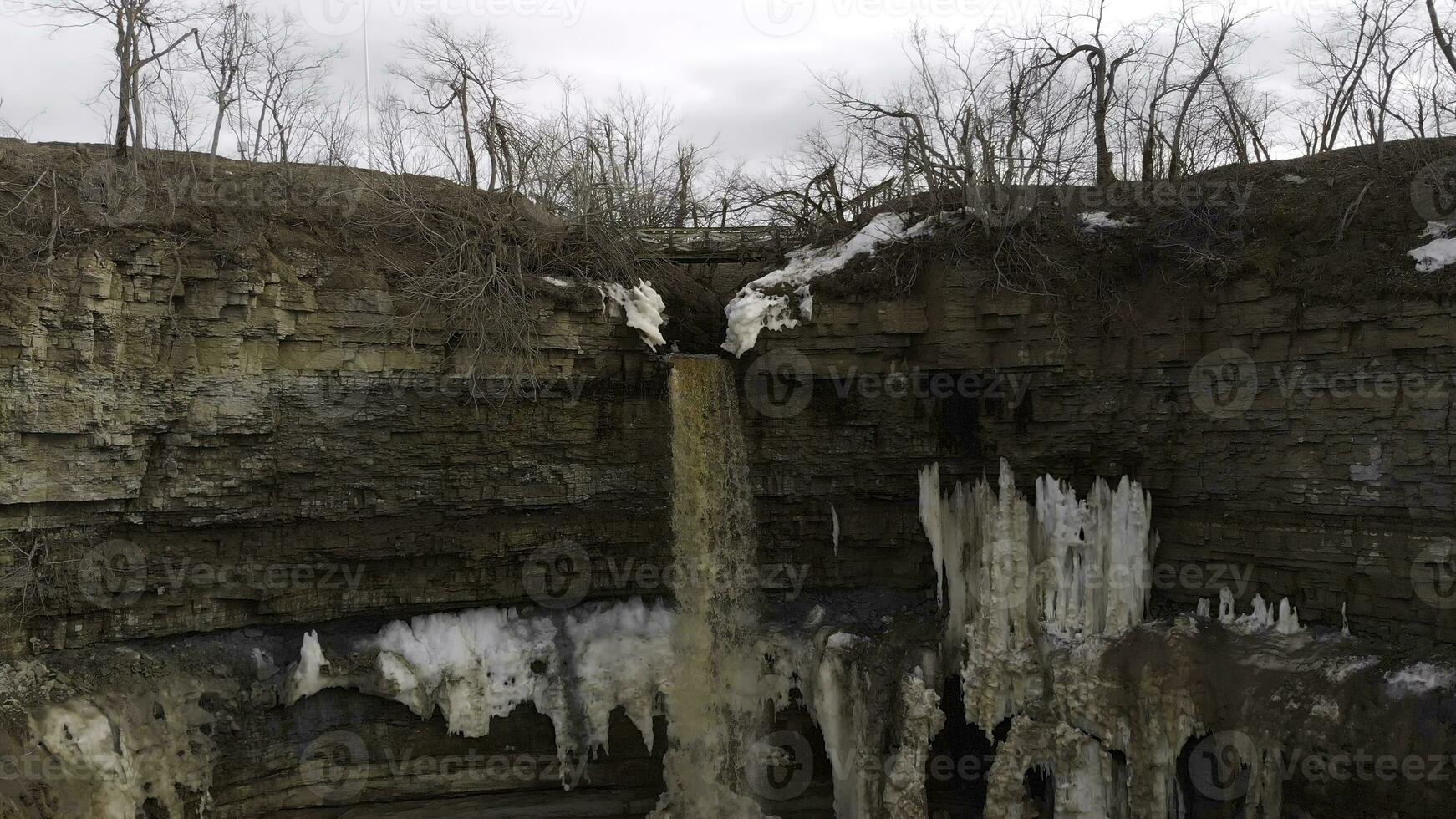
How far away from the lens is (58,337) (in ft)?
29.6

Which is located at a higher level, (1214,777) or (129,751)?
(129,751)

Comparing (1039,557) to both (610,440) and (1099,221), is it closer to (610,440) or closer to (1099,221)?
(1099,221)

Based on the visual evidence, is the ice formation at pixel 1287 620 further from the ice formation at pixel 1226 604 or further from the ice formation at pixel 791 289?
the ice formation at pixel 791 289

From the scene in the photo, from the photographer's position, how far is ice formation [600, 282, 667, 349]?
11258 mm

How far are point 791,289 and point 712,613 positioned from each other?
4.39m

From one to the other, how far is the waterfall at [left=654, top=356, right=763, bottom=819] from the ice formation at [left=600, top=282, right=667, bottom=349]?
800 millimetres

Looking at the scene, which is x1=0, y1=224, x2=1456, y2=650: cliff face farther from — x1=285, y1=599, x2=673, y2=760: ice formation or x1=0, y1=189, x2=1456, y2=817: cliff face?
x1=285, y1=599, x2=673, y2=760: ice formation

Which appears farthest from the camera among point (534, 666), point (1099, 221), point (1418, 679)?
point (534, 666)

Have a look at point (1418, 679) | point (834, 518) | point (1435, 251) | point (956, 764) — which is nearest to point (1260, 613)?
point (1418, 679)

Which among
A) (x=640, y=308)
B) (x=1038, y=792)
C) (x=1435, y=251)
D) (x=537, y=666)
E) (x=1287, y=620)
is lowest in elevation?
(x=1038, y=792)

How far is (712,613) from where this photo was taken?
471 inches

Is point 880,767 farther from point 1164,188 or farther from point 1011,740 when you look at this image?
point 1164,188

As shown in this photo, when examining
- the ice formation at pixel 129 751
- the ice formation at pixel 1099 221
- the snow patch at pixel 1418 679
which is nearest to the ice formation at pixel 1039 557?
the snow patch at pixel 1418 679

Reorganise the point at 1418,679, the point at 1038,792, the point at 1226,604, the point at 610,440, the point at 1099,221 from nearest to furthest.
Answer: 1. the point at 1418,679
2. the point at 1226,604
3. the point at 1038,792
4. the point at 1099,221
5. the point at 610,440
